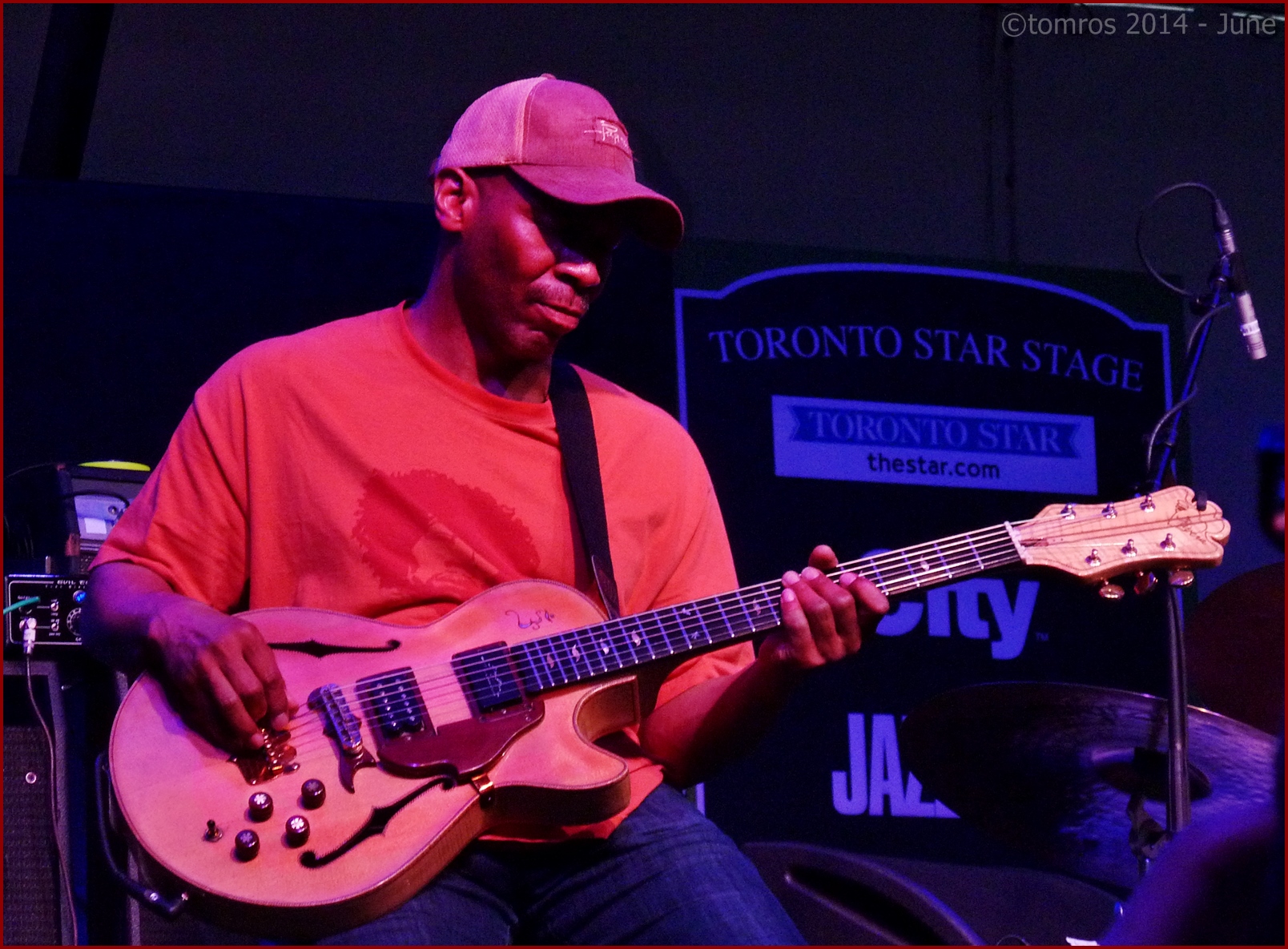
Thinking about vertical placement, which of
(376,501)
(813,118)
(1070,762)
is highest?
(813,118)

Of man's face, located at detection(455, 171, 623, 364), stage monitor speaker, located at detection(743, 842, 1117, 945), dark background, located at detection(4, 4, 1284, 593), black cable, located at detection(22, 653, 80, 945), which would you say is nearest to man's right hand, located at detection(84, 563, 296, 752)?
man's face, located at detection(455, 171, 623, 364)

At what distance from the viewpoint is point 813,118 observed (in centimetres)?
589

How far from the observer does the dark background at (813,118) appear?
526cm

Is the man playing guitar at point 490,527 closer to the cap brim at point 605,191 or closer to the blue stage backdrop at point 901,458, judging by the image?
the cap brim at point 605,191

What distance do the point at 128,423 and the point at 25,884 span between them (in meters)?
1.49

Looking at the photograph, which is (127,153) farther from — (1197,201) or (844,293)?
(1197,201)

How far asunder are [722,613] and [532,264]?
796 millimetres

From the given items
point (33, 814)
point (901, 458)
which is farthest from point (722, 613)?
point (901, 458)

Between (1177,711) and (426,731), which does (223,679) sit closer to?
(426,731)

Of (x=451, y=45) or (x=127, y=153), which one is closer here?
(x=127, y=153)

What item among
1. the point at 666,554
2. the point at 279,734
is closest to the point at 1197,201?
the point at 666,554

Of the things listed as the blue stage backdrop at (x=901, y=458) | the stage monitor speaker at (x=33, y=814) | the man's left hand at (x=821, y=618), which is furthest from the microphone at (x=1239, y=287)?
the stage monitor speaker at (x=33, y=814)

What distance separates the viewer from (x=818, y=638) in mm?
2568

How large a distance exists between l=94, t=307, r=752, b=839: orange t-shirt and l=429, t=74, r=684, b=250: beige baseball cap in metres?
0.43
